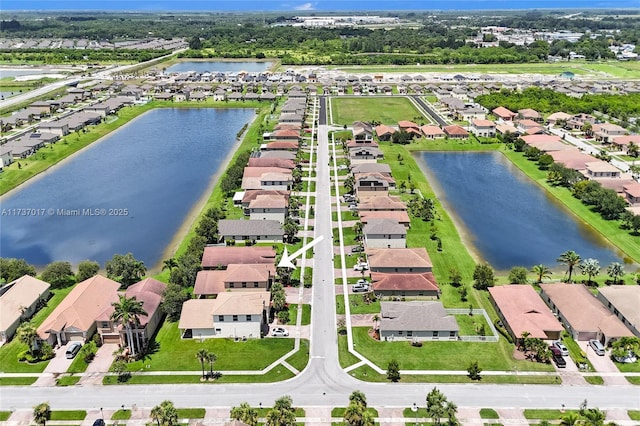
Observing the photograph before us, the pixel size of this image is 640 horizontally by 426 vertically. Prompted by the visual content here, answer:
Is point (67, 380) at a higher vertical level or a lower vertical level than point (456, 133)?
lower

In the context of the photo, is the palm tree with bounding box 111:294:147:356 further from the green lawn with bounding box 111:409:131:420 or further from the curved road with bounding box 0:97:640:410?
the green lawn with bounding box 111:409:131:420

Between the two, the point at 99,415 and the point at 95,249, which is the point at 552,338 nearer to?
the point at 99,415

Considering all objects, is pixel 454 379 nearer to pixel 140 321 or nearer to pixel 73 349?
pixel 140 321

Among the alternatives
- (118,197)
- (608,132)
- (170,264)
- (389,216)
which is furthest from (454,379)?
(608,132)

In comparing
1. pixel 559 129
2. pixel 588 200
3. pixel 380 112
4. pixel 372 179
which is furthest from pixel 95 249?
pixel 559 129

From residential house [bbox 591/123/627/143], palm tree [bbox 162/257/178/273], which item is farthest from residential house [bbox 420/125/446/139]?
palm tree [bbox 162/257/178/273]
